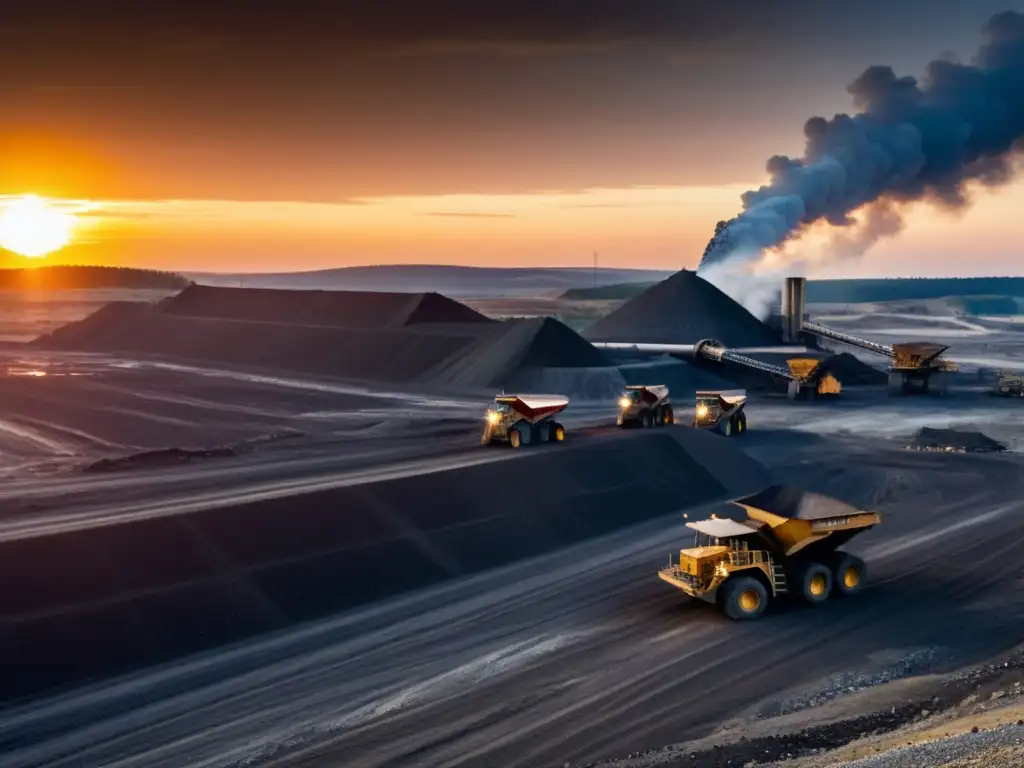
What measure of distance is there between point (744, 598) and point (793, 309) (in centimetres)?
7371

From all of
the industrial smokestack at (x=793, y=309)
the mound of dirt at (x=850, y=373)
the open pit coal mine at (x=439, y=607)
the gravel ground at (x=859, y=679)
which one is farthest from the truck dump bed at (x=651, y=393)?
the industrial smokestack at (x=793, y=309)

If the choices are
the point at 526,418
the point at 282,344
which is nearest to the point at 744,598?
the point at 526,418

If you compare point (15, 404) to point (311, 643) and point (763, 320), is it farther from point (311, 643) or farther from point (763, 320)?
point (763, 320)

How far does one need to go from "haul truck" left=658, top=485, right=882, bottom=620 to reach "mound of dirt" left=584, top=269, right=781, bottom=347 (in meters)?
65.0

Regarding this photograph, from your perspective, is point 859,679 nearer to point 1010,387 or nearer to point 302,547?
point 302,547

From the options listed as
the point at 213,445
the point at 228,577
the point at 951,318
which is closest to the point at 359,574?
the point at 228,577

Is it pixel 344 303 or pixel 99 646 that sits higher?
pixel 344 303

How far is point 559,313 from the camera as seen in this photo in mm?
188500

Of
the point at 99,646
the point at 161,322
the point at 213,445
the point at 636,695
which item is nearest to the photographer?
the point at 636,695

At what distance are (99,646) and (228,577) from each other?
392 centimetres

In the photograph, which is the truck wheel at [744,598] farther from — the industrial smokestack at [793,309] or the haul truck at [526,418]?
the industrial smokestack at [793,309]

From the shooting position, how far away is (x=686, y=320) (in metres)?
92.1

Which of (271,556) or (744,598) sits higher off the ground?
(271,556)

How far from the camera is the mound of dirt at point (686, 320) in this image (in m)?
91.1
